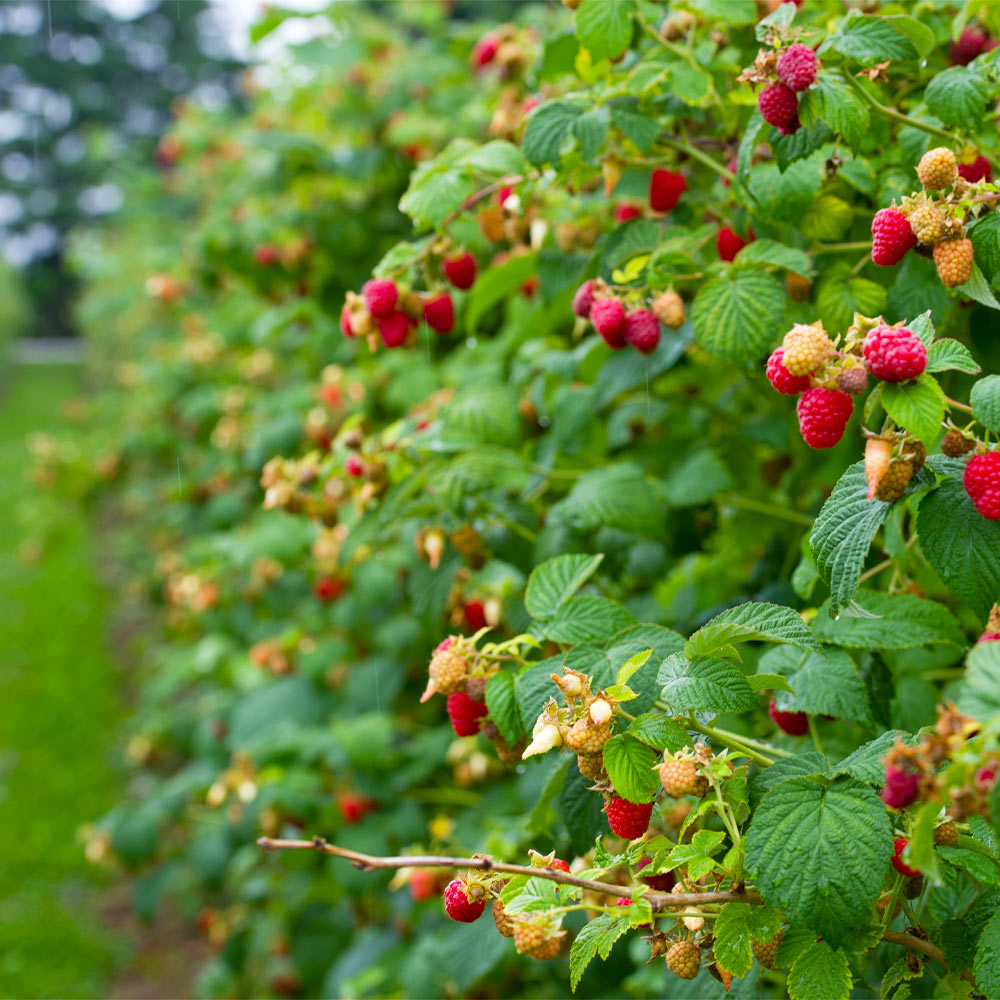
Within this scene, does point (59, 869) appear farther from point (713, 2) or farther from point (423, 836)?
point (713, 2)

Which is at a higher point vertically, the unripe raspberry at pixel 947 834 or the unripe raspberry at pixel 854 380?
the unripe raspberry at pixel 854 380

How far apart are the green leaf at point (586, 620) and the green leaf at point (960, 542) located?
0.29 meters

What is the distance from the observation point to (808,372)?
30.3 inches

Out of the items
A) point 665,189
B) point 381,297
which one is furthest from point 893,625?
point 381,297

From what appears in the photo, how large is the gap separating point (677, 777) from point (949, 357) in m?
0.39

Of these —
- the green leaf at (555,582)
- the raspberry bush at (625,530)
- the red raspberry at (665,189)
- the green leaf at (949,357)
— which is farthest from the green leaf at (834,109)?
the green leaf at (555,582)

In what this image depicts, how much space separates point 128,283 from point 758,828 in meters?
7.23

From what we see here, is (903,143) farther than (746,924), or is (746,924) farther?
(903,143)

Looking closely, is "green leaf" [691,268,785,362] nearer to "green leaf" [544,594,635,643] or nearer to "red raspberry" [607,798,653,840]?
"green leaf" [544,594,635,643]

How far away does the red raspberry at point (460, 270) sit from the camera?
1349mm

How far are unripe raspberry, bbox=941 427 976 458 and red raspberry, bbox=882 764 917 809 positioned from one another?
0.29 metres

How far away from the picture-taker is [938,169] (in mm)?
839

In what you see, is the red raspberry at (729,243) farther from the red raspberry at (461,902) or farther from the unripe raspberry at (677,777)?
the red raspberry at (461,902)

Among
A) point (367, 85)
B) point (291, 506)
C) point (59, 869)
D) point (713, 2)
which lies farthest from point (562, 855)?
point (59, 869)
